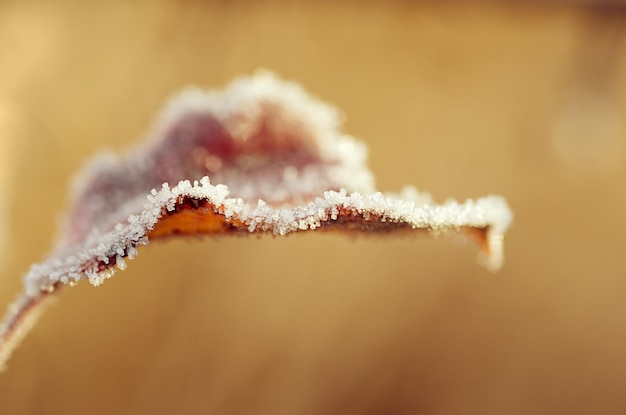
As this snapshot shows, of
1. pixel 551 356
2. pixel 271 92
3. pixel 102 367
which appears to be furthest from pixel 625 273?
pixel 102 367

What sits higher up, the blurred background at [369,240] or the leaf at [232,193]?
the blurred background at [369,240]

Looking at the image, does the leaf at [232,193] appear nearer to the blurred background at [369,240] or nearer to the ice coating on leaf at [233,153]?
the ice coating on leaf at [233,153]

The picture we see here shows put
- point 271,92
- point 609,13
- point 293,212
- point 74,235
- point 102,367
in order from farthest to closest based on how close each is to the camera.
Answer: point 609,13 → point 102,367 → point 271,92 → point 74,235 → point 293,212

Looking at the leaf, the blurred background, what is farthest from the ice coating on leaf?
the blurred background

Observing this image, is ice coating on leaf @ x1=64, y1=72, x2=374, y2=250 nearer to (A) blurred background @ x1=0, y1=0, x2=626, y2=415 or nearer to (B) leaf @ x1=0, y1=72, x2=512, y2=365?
(B) leaf @ x1=0, y1=72, x2=512, y2=365

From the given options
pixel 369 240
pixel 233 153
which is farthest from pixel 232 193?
pixel 369 240

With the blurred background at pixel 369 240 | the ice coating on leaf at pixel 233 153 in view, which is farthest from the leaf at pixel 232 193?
the blurred background at pixel 369 240

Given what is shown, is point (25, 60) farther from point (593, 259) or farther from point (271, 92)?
point (593, 259)
